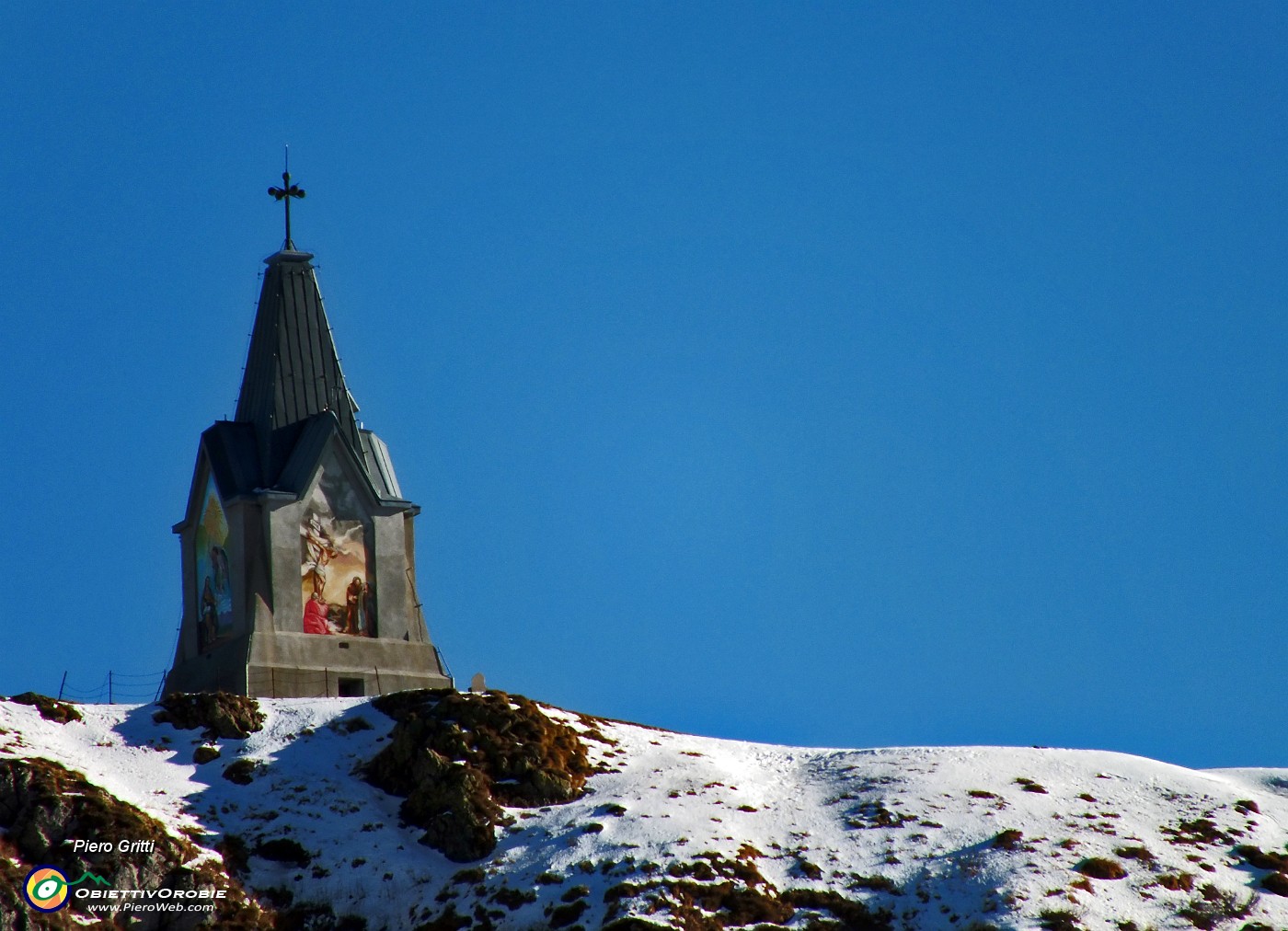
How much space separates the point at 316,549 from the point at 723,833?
2108 cm

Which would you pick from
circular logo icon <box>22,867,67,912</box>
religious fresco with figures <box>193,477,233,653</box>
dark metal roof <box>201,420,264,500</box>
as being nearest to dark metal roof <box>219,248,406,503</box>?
dark metal roof <box>201,420,264,500</box>

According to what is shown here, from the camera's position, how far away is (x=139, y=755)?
65.1 metres

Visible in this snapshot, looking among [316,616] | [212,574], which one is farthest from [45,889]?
[212,574]

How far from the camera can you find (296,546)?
77.1 meters

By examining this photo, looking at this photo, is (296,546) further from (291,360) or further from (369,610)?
(291,360)

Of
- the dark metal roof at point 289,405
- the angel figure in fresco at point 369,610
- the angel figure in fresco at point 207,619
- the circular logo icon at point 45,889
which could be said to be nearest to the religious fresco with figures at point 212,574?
the angel figure in fresco at point 207,619

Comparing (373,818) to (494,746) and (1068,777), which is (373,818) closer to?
(494,746)

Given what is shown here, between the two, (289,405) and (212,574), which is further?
(289,405)

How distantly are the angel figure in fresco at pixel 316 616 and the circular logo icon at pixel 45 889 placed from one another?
20.0 metres

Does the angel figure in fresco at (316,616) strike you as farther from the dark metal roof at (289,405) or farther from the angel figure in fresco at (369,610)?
the dark metal roof at (289,405)

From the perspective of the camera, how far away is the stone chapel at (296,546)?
2995 inches

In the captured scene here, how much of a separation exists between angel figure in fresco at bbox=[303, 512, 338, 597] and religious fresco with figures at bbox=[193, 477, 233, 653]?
8.79 feet

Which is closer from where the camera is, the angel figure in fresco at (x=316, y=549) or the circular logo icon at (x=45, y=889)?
the circular logo icon at (x=45, y=889)

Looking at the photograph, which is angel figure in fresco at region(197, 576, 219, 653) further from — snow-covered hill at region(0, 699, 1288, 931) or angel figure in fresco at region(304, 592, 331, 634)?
snow-covered hill at region(0, 699, 1288, 931)
